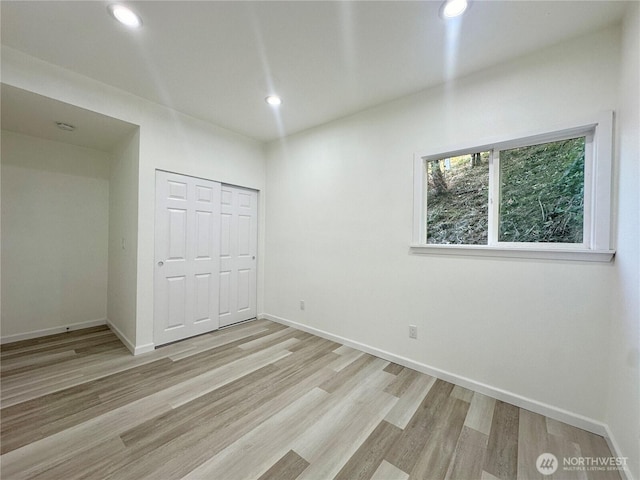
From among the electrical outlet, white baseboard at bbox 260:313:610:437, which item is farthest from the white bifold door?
the electrical outlet

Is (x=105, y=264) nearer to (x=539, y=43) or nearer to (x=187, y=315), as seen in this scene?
(x=187, y=315)

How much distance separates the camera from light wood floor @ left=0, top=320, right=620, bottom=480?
137 cm

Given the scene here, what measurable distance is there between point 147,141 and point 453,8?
292 centimetres

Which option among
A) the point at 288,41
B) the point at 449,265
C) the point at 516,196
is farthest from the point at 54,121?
the point at 516,196

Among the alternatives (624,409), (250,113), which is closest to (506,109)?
(624,409)

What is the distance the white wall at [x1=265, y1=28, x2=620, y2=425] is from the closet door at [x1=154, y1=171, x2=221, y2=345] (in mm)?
977

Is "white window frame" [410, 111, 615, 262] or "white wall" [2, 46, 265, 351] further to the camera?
"white wall" [2, 46, 265, 351]

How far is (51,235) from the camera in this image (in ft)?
10.5

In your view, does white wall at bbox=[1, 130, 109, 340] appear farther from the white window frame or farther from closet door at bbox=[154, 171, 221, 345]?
the white window frame

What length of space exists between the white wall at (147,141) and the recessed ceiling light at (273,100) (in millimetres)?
1008

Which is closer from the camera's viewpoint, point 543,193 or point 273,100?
point 543,193

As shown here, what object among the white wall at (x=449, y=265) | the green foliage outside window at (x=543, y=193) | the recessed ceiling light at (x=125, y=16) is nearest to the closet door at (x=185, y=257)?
the white wall at (x=449, y=265)

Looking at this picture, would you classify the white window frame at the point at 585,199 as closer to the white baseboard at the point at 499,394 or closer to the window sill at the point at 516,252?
the window sill at the point at 516,252

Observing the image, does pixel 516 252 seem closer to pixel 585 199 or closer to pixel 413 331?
pixel 585 199
